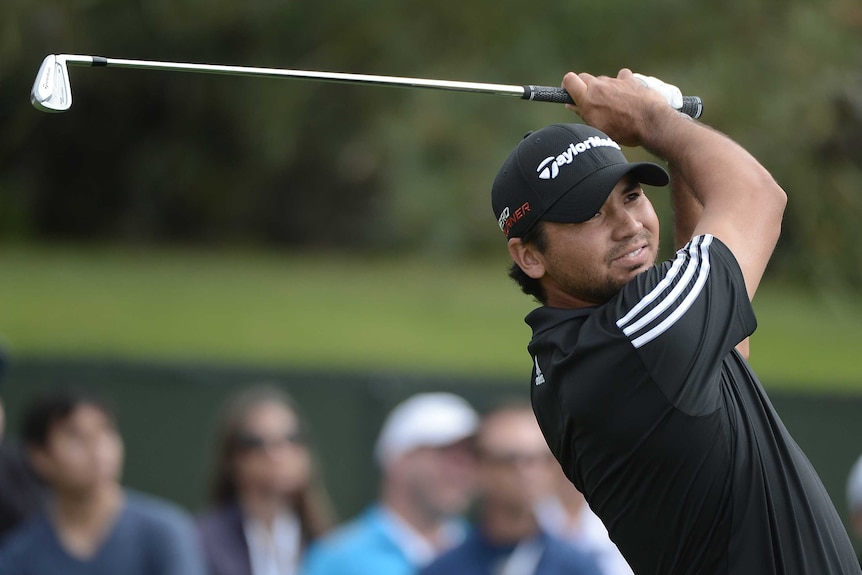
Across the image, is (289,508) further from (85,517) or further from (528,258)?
(528,258)

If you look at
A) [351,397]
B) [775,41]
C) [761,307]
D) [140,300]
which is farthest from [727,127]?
[140,300]

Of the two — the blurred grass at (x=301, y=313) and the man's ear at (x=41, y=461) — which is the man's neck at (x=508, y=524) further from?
the blurred grass at (x=301, y=313)

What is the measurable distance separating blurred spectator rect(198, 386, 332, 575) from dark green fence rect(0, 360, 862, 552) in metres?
2.02

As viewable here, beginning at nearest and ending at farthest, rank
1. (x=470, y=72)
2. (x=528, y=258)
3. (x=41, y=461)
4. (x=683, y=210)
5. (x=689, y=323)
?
1. (x=689, y=323)
2. (x=528, y=258)
3. (x=683, y=210)
4. (x=41, y=461)
5. (x=470, y=72)

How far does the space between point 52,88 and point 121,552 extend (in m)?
2.78

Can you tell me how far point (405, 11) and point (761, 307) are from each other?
583cm

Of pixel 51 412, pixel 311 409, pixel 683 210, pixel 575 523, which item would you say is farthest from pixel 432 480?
pixel 683 210

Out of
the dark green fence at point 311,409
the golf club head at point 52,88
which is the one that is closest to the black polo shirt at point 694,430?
the golf club head at point 52,88

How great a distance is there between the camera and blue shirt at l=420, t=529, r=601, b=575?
5543 mm

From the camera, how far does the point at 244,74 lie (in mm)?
3484

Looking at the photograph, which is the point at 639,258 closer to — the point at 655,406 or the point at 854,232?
the point at 655,406

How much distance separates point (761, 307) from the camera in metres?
13.0

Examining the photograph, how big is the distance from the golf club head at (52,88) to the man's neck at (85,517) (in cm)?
278

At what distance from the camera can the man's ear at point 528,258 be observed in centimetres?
331
